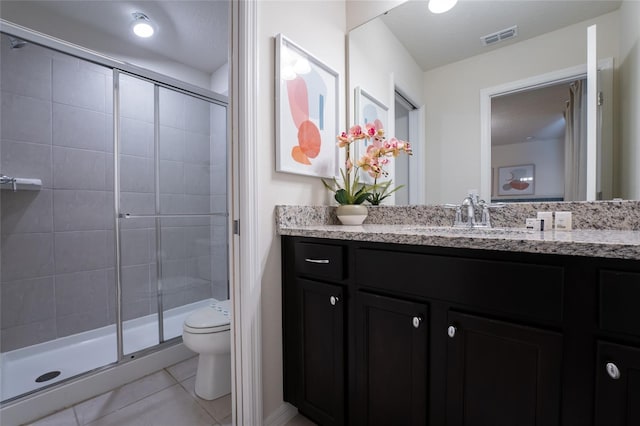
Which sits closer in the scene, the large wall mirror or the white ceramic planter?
the large wall mirror

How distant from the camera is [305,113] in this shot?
4.72 feet

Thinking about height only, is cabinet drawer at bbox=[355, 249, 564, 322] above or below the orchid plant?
below

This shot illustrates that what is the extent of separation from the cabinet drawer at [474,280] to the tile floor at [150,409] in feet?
2.98

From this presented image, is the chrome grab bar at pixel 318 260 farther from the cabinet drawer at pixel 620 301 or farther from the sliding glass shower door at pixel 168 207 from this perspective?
the sliding glass shower door at pixel 168 207

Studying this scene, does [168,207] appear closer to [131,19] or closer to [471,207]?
[131,19]

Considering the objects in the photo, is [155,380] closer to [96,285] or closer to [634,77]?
[96,285]

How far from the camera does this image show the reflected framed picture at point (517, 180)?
4.01 ft

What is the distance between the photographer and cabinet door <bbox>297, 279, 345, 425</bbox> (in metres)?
1.11

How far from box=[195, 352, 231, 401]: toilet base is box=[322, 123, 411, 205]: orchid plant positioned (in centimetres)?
113

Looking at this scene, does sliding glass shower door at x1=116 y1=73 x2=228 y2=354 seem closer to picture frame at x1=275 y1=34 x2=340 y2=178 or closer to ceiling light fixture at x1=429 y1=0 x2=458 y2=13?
picture frame at x1=275 y1=34 x2=340 y2=178

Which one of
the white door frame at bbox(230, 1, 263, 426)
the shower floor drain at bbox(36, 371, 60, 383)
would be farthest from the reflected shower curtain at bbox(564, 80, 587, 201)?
the shower floor drain at bbox(36, 371, 60, 383)

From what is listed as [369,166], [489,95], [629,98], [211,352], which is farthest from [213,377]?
[629,98]

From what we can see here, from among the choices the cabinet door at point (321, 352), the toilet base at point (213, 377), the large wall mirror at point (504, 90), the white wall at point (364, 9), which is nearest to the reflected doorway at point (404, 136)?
the large wall mirror at point (504, 90)

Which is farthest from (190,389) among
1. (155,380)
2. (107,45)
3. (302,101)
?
(107,45)
